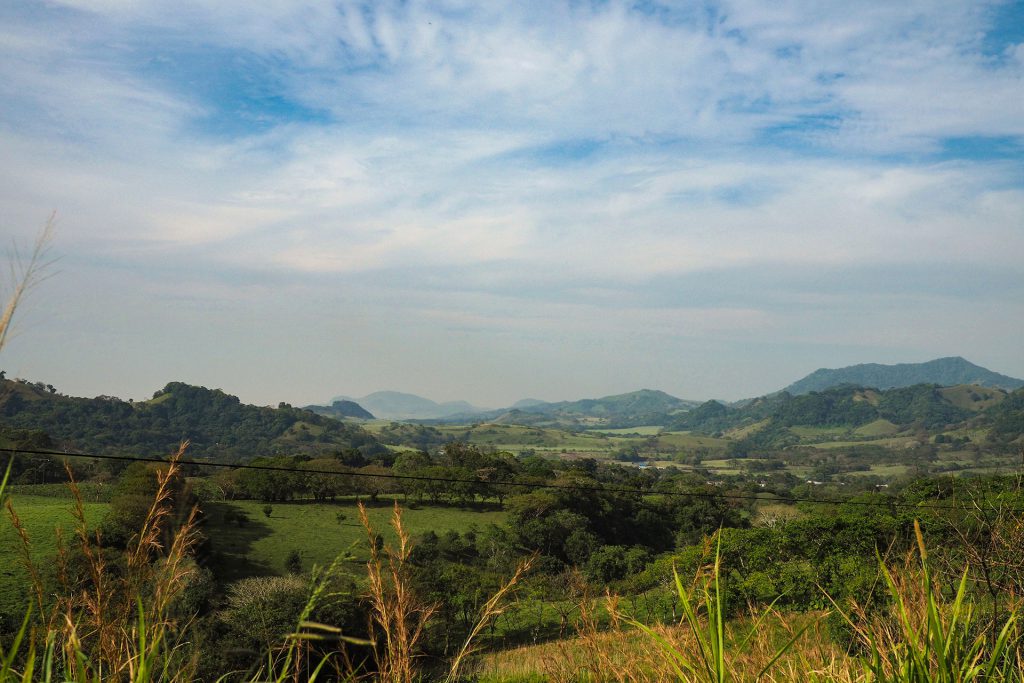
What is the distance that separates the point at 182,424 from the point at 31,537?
129 meters

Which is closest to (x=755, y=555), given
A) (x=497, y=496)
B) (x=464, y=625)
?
(x=464, y=625)

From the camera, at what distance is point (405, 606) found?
2.29 metres

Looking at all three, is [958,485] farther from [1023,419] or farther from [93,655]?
[1023,419]

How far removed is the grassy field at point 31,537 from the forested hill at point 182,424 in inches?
1938

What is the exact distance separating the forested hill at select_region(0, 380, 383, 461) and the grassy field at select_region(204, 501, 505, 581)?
45.2 meters

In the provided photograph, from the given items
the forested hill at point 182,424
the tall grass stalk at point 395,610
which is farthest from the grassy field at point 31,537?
the forested hill at point 182,424

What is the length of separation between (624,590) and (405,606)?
42.7 metres

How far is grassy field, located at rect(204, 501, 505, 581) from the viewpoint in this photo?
40.8 meters

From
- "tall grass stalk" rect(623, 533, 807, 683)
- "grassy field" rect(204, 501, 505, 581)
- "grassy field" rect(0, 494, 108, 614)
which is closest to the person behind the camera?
"tall grass stalk" rect(623, 533, 807, 683)

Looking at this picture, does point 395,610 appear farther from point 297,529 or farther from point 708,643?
point 297,529

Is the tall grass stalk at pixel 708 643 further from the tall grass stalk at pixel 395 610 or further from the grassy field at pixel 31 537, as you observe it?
the grassy field at pixel 31 537

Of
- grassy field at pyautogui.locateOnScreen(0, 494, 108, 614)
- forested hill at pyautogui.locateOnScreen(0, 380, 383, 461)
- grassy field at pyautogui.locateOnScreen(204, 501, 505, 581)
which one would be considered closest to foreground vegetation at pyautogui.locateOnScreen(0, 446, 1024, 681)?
grassy field at pyautogui.locateOnScreen(204, 501, 505, 581)

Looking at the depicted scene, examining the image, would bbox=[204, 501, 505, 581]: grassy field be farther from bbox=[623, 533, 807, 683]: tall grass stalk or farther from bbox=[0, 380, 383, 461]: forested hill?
bbox=[0, 380, 383, 461]: forested hill

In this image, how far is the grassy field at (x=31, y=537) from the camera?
28.2 metres
